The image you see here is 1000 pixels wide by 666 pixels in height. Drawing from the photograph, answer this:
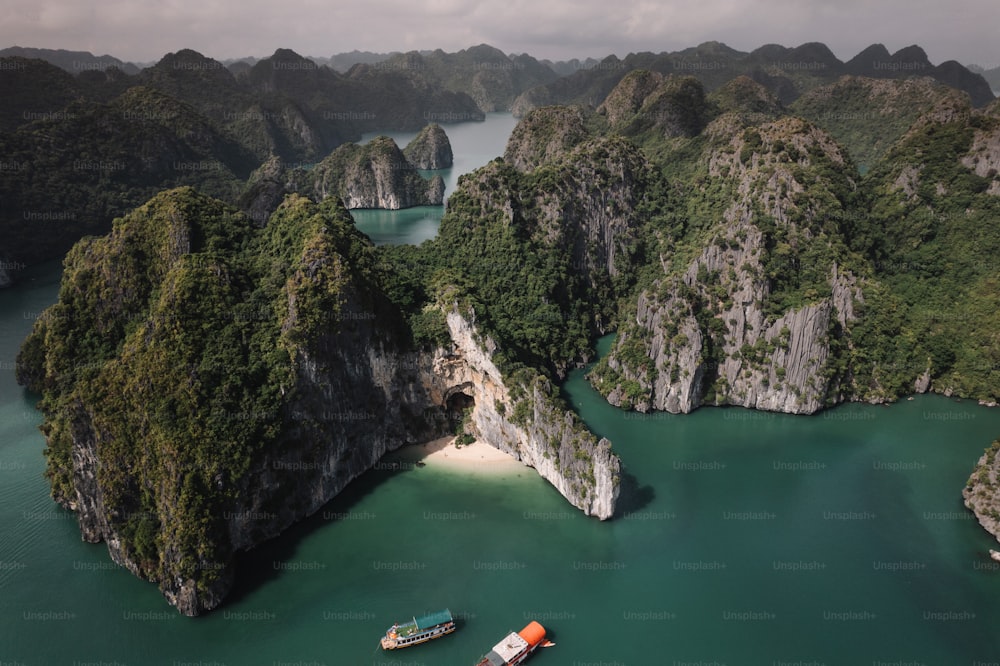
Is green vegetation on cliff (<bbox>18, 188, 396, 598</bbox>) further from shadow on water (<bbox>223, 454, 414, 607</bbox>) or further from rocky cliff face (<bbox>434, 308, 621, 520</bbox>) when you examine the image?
rocky cliff face (<bbox>434, 308, 621, 520</bbox>)

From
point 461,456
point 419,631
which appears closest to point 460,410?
point 461,456

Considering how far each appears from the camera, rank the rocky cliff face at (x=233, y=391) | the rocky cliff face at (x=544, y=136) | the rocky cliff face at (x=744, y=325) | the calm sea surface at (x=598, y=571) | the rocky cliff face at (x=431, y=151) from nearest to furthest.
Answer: the calm sea surface at (x=598, y=571) → the rocky cliff face at (x=233, y=391) → the rocky cliff face at (x=744, y=325) → the rocky cliff face at (x=544, y=136) → the rocky cliff face at (x=431, y=151)

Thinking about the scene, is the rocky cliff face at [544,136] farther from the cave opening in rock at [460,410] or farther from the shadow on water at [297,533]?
the shadow on water at [297,533]

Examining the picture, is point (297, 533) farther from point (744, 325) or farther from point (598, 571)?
point (744, 325)

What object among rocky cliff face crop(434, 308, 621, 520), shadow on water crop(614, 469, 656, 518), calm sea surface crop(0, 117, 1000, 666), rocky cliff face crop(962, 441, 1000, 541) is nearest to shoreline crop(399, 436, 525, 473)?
rocky cliff face crop(434, 308, 621, 520)

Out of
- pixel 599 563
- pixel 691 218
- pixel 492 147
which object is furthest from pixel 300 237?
pixel 492 147

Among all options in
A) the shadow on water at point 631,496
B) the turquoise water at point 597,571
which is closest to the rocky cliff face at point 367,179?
the turquoise water at point 597,571
